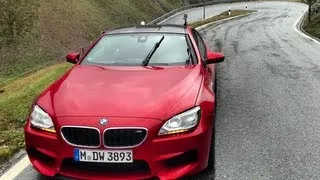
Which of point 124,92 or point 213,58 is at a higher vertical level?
point 124,92

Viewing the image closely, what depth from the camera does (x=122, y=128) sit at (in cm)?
417

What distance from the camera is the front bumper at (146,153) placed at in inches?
A: 165

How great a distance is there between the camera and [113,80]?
514 centimetres

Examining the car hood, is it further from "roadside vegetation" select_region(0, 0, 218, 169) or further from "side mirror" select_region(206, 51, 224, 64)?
"roadside vegetation" select_region(0, 0, 218, 169)

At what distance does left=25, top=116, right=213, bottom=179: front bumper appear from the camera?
4.20 m

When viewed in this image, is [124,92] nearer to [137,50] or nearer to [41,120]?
[41,120]

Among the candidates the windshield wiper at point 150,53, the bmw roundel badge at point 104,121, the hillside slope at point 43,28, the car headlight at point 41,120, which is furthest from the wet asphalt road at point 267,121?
the hillside slope at point 43,28

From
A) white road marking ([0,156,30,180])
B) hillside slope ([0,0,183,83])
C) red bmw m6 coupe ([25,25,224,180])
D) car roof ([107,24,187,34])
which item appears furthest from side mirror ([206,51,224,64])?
hillside slope ([0,0,183,83])

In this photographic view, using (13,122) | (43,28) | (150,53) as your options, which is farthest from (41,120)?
(43,28)

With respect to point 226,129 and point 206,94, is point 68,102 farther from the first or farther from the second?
point 226,129

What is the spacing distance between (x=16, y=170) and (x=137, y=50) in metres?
2.21

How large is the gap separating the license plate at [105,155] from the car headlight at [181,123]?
0.37 metres

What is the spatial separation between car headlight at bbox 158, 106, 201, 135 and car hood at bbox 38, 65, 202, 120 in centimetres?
6

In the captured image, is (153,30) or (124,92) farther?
(153,30)
